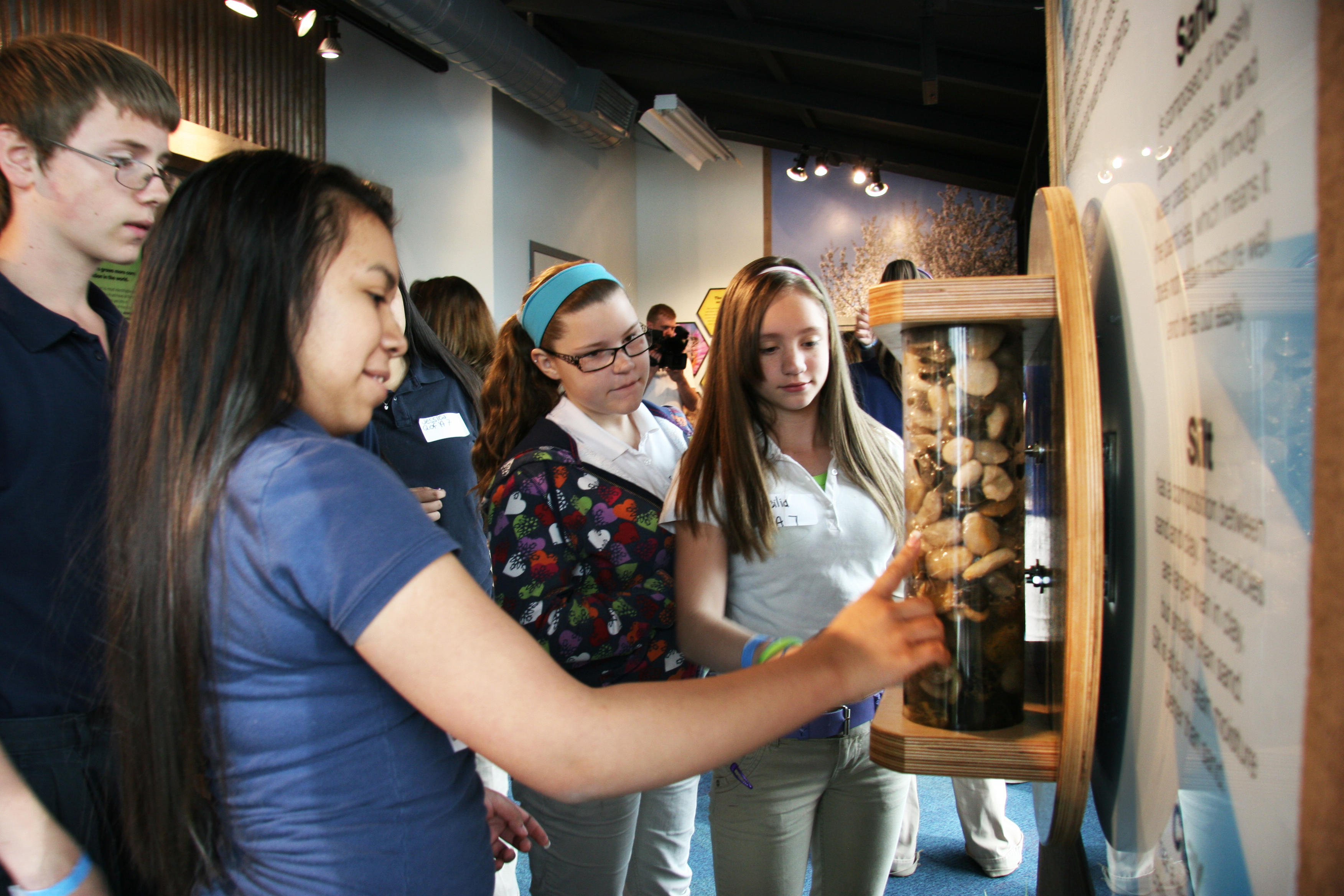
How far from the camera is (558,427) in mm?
1869

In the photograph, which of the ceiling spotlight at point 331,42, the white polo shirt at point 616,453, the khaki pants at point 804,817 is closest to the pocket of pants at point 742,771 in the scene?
the khaki pants at point 804,817

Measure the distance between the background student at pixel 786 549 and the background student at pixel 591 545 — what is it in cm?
20

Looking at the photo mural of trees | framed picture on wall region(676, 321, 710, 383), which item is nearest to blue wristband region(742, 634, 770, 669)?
framed picture on wall region(676, 321, 710, 383)

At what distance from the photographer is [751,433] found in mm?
1592

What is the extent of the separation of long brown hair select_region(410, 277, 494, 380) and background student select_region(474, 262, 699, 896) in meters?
0.95

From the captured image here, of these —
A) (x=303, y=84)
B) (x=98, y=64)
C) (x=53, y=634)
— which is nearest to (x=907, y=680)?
(x=53, y=634)

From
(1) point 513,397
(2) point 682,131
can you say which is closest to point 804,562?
(1) point 513,397

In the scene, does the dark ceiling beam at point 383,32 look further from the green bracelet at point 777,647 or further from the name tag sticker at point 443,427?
the green bracelet at point 777,647

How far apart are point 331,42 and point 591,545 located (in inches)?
170

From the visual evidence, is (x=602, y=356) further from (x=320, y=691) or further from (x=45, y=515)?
(x=320, y=691)

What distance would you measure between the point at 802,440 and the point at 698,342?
6.56 metres

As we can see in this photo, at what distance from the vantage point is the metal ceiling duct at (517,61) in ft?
14.5

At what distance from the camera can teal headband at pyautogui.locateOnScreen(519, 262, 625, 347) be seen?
200 centimetres

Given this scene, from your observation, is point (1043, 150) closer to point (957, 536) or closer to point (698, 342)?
point (698, 342)
